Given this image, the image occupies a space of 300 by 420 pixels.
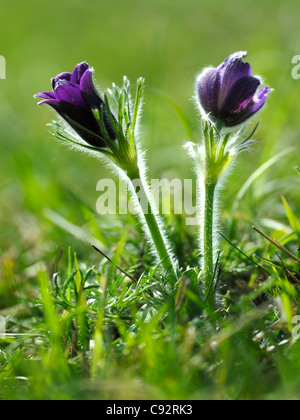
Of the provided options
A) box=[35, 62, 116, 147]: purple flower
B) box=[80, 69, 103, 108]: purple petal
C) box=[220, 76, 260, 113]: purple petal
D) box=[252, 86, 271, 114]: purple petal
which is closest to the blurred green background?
box=[252, 86, 271, 114]: purple petal

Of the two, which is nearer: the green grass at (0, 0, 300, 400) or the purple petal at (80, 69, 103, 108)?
the green grass at (0, 0, 300, 400)

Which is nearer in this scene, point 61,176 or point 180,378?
point 180,378

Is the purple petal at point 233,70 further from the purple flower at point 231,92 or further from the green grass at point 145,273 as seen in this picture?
the green grass at point 145,273

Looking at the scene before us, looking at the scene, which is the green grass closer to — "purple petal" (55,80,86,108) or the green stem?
the green stem

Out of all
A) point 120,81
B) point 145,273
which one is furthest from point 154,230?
point 120,81

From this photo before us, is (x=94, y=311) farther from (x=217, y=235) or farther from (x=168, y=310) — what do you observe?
(x=217, y=235)

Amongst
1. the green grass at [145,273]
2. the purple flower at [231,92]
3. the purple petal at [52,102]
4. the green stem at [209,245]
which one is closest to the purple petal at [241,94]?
the purple flower at [231,92]
